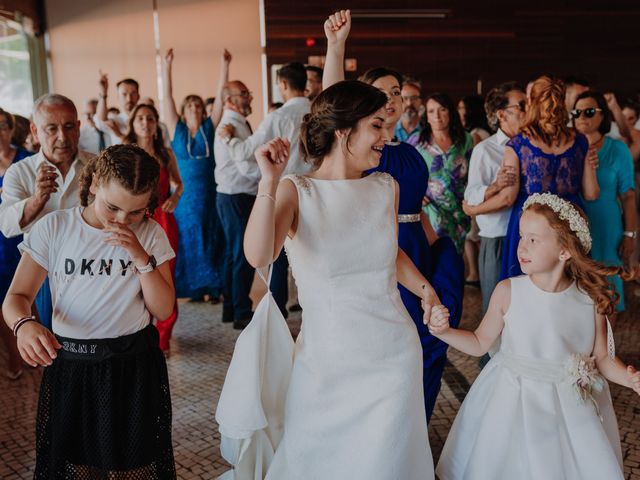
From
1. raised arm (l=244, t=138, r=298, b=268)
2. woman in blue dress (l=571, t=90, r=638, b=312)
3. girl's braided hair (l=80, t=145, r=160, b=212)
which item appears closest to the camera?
raised arm (l=244, t=138, r=298, b=268)

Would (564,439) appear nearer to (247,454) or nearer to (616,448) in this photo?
(616,448)

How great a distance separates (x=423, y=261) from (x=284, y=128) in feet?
6.18

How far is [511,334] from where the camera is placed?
210cm

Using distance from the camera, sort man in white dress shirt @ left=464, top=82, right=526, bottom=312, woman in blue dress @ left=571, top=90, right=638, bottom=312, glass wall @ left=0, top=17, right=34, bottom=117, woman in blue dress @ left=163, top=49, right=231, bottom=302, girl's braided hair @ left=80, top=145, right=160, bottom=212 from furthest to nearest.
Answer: glass wall @ left=0, top=17, right=34, bottom=117, woman in blue dress @ left=163, top=49, right=231, bottom=302, woman in blue dress @ left=571, top=90, right=638, bottom=312, man in white dress shirt @ left=464, top=82, right=526, bottom=312, girl's braided hair @ left=80, top=145, right=160, bottom=212

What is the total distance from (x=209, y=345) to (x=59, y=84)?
259 inches

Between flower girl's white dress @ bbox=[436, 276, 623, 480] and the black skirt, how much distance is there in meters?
1.08

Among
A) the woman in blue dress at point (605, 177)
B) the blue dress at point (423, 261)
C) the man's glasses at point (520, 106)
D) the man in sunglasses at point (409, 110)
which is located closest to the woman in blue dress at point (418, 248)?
the blue dress at point (423, 261)

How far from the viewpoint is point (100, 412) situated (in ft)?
6.15

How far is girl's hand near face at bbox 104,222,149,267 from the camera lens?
5.65ft

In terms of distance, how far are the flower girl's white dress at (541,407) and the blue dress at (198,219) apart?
335cm

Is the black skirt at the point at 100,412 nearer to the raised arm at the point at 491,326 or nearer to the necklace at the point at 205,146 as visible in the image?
the raised arm at the point at 491,326

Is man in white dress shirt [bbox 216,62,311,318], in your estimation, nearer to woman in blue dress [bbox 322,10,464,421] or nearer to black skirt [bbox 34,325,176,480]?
woman in blue dress [bbox 322,10,464,421]

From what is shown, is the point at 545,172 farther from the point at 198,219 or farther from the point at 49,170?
the point at 198,219

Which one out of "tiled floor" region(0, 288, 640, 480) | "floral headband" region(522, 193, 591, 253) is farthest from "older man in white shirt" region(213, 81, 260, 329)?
"floral headband" region(522, 193, 591, 253)
